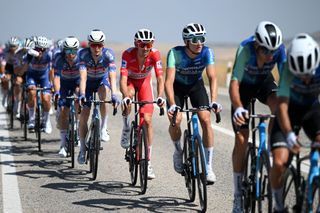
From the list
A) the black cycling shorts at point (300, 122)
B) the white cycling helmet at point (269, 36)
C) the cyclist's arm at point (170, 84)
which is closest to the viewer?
the black cycling shorts at point (300, 122)

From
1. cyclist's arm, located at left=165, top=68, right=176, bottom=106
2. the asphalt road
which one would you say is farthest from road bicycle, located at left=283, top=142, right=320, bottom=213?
cyclist's arm, located at left=165, top=68, right=176, bottom=106

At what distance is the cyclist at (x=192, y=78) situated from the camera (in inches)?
309

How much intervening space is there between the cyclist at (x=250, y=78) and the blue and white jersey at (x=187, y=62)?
1050mm

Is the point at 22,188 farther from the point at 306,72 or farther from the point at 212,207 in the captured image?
the point at 306,72

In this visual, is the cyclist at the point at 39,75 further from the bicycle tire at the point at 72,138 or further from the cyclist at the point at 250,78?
the cyclist at the point at 250,78

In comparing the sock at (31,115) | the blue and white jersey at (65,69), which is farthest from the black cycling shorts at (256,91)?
the sock at (31,115)

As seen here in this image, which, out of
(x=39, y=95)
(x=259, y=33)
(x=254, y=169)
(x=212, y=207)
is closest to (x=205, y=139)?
(x=212, y=207)

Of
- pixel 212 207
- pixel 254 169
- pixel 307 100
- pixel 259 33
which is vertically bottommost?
pixel 212 207

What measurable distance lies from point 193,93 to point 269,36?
239 cm

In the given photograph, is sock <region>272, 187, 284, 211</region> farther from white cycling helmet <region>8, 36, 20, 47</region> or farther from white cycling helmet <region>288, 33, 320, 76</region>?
white cycling helmet <region>8, 36, 20, 47</region>

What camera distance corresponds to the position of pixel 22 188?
8.98 m

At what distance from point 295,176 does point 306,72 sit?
882 mm

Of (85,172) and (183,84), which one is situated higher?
(183,84)

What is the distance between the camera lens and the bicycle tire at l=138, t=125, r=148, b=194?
8.48 meters
